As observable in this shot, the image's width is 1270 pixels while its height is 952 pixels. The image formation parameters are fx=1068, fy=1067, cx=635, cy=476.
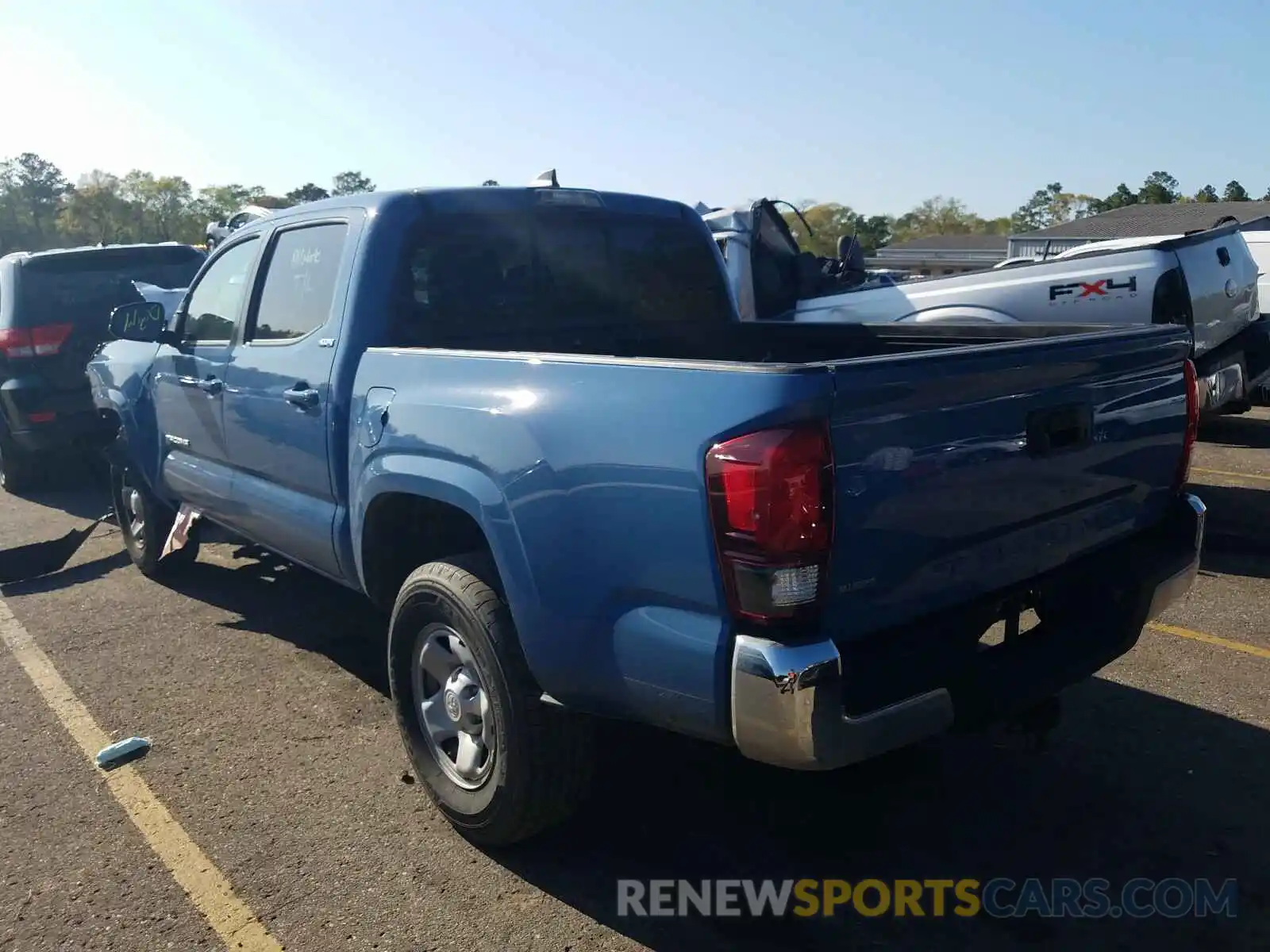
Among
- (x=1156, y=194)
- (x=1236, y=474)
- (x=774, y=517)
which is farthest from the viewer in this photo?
(x=1156, y=194)

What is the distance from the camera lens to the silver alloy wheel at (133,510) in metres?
6.39

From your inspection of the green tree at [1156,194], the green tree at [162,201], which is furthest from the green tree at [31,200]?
the green tree at [1156,194]

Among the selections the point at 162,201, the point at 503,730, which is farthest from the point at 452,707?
the point at 162,201

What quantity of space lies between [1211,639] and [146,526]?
18.7ft

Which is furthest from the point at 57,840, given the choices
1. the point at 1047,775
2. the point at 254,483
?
the point at 1047,775

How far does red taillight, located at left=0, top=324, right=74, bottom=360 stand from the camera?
28.6 ft

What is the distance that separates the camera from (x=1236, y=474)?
818 cm

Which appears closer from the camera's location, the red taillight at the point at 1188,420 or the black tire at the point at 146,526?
the red taillight at the point at 1188,420

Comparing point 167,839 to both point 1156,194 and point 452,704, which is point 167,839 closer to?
point 452,704

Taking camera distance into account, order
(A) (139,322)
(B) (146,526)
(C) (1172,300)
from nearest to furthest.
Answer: (A) (139,322) → (B) (146,526) → (C) (1172,300)

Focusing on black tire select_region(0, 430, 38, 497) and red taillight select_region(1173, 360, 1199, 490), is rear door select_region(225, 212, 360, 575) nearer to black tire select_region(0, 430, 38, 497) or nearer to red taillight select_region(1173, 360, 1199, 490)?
red taillight select_region(1173, 360, 1199, 490)

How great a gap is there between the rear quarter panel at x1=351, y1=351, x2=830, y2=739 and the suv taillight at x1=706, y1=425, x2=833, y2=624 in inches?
1.6

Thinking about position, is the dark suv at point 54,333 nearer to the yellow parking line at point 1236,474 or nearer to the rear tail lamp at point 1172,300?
Answer: the rear tail lamp at point 1172,300

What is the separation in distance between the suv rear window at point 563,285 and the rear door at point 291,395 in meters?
0.34
